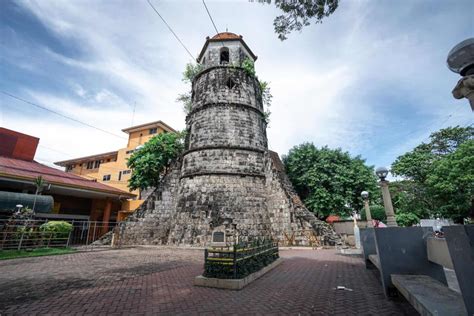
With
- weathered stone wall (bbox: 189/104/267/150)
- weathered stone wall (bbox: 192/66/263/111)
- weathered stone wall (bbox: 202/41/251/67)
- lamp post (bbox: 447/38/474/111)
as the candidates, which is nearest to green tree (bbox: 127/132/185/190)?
weathered stone wall (bbox: 189/104/267/150)

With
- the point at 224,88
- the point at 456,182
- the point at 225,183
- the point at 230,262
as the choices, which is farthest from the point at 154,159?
the point at 456,182

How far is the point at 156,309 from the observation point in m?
3.85

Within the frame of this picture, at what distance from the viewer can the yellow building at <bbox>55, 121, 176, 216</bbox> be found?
28491mm

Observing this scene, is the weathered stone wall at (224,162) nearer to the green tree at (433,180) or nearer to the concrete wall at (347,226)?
the concrete wall at (347,226)

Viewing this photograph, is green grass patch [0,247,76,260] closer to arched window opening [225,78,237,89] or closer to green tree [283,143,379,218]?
arched window opening [225,78,237,89]

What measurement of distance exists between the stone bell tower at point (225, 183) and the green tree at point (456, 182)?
45.0ft

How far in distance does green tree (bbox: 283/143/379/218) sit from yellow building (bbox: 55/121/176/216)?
1781cm

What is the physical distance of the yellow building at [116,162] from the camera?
93.5 feet

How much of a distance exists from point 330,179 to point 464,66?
19.3 meters

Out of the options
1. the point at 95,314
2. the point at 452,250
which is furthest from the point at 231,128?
the point at 452,250

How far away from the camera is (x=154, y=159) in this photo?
2008 centimetres

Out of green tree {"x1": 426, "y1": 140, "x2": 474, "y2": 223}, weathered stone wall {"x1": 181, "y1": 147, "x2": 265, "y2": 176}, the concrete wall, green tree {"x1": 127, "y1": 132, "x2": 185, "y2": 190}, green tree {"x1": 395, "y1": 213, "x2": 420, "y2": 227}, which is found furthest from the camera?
green tree {"x1": 395, "y1": 213, "x2": 420, "y2": 227}

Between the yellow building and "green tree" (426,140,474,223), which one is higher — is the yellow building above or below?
above

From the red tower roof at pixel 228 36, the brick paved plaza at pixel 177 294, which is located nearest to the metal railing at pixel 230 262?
the brick paved plaza at pixel 177 294
